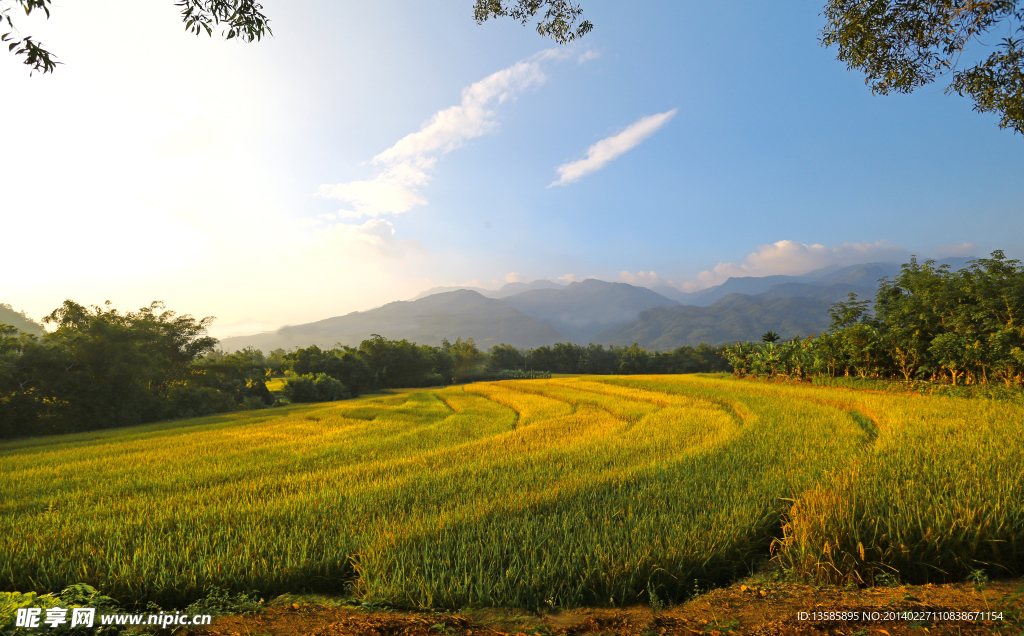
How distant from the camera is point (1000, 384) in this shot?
531 inches

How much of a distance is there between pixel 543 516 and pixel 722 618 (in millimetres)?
2332

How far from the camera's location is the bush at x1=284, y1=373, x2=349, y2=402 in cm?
4100

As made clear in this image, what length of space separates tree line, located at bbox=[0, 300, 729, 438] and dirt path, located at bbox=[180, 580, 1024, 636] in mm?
30823

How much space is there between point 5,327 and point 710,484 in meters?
36.3

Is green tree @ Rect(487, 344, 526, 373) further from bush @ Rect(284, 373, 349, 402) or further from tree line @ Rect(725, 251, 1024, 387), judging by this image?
tree line @ Rect(725, 251, 1024, 387)

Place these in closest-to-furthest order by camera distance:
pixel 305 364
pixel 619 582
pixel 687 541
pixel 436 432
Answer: pixel 619 582, pixel 687 541, pixel 436 432, pixel 305 364

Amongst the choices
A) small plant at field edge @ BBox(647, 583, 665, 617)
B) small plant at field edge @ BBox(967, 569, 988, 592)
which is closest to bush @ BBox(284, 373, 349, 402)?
small plant at field edge @ BBox(647, 583, 665, 617)

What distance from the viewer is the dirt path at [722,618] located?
246 centimetres

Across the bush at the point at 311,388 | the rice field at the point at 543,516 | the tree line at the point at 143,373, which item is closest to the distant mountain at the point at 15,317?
the tree line at the point at 143,373

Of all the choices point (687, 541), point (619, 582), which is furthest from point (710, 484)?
point (619, 582)

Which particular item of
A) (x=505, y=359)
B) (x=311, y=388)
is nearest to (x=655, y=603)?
(x=311, y=388)

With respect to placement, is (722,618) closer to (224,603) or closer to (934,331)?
(224,603)

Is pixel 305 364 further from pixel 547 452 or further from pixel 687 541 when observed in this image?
pixel 687 541

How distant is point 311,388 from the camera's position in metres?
41.6
